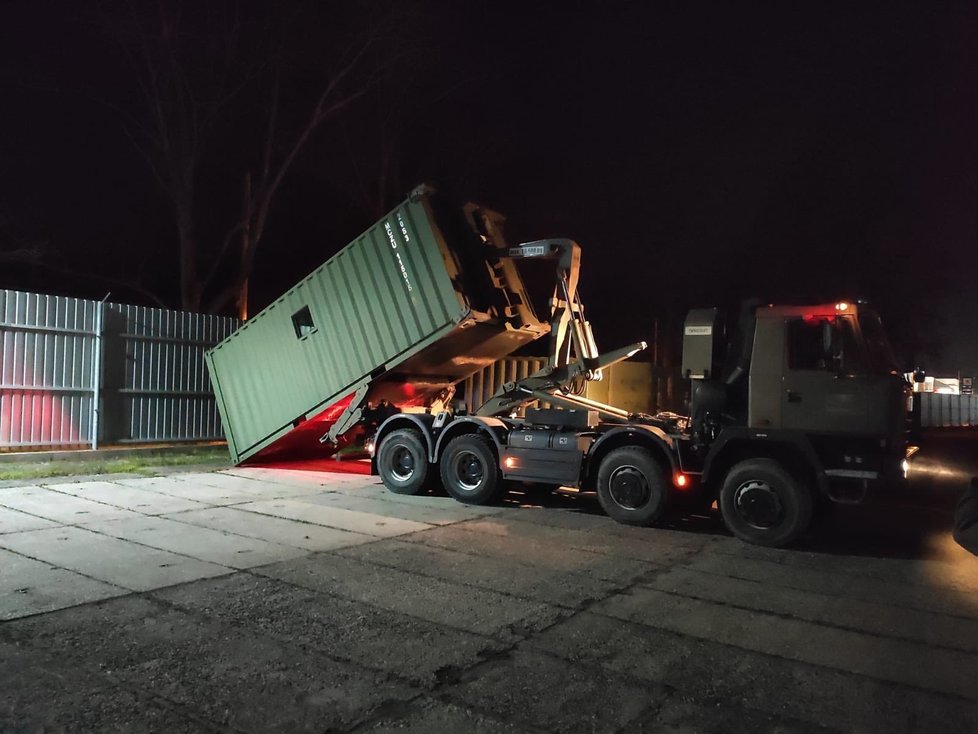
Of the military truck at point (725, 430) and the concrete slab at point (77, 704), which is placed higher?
the military truck at point (725, 430)

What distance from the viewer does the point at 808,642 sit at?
16.5ft

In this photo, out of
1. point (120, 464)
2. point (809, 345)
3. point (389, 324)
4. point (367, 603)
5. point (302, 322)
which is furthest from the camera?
point (120, 464)

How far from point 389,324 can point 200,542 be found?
4.31 m

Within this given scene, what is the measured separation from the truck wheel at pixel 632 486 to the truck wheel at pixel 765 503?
0.81 metres

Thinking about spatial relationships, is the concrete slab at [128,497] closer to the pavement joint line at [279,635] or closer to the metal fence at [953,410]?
the pavement joint line at [279,635]

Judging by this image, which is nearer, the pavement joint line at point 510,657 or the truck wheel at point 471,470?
the pavement joint line at point 510,657

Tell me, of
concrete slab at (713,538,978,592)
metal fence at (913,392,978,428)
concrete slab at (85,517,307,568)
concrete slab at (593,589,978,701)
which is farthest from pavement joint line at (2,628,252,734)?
metal fence at (913,392,978,428)

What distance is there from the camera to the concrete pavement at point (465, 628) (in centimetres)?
382

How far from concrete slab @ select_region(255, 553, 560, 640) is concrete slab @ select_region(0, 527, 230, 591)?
69 centimetres

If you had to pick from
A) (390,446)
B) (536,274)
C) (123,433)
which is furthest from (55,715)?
(536,274)

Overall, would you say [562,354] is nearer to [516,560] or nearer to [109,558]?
[516,560]

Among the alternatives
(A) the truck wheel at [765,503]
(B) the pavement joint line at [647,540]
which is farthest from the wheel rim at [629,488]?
(A) the truck wheel at [765,503]

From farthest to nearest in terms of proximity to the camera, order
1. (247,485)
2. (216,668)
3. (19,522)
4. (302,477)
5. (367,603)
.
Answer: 1. (302,477)
2. (247,485)
3. (19,522)
4. (367,603)
5. (216,668)

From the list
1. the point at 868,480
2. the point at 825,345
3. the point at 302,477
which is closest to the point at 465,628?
the point at 868,480
